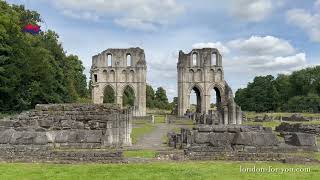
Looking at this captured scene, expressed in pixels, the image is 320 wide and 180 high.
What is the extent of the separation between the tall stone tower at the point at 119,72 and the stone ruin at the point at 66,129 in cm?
4462

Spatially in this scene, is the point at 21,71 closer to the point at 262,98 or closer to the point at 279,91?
the point at 262,98

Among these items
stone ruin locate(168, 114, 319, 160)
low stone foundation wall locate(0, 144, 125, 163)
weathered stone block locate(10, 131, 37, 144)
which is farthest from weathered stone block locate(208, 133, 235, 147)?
weathered stone block locate(10, 131, 37, 144)

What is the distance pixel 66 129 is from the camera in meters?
21.3

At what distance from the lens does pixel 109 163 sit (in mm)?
15070

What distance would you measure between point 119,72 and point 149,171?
188 feet

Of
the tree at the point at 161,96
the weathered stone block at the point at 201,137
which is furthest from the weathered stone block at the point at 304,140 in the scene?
the tree at the point at 161,96

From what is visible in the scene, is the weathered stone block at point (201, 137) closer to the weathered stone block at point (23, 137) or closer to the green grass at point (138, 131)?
the green grass at point (138, 131)

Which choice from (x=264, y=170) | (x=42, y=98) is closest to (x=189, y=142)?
(x=264, y=170)

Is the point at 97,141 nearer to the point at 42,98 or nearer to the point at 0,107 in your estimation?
the point at 0,107

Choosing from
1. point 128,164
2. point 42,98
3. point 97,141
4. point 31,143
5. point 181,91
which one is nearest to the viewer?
point 128,164

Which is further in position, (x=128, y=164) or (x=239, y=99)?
(x=239, y=99)

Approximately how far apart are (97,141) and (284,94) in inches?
3644

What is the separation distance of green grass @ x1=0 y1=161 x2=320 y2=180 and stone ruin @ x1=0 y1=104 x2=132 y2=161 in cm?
268

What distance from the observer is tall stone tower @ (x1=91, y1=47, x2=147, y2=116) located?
69375 millimetres
